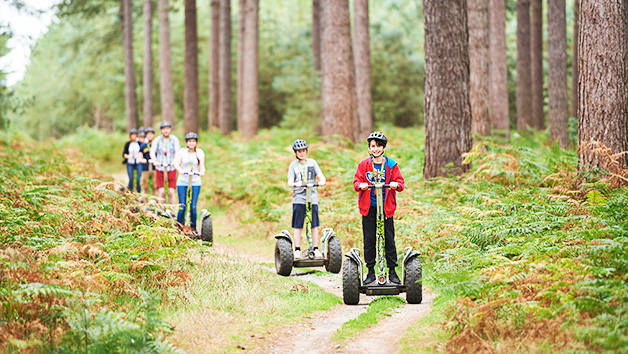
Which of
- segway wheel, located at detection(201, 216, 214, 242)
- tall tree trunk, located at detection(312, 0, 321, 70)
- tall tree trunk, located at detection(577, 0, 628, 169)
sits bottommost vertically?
segway wheel, located at detection(201, 216, 214, 242)

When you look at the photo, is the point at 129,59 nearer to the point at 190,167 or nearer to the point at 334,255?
the point at 190,167

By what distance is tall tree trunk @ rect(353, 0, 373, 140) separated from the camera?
22.6m

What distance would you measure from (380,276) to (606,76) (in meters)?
4.80

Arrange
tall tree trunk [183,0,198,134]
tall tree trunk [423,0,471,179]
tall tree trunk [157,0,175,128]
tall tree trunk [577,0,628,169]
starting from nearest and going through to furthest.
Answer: tall tree trunk [577,0,628,169]
tall tree trunk [423,0,471,179]
tall tree trunk [183,0,198,134]
tall tree trunk [157,0,175,128]

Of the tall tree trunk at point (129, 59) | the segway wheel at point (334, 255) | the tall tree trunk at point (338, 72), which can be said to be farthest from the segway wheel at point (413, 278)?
the tall tree trunk at point (129, 59)

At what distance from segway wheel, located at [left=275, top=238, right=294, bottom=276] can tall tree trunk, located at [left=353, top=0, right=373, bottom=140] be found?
1355cm

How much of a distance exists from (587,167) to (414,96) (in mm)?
29855

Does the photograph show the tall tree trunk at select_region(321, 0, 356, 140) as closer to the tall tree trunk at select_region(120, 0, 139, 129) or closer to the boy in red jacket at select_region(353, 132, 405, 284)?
the boy in red jacket at select_region(353, 132, 405, 284)

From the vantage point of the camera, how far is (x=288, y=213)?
44.9 feet

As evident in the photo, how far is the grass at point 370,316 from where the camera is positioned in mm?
6696

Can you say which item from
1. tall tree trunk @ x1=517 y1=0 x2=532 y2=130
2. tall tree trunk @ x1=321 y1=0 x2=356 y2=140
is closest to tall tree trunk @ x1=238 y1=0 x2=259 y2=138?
tall tree trunk @ x1=321 y1=0 x2=356 y2=140

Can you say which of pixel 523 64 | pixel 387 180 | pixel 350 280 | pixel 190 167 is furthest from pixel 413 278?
pixel 523 64

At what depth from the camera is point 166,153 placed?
45.0ft

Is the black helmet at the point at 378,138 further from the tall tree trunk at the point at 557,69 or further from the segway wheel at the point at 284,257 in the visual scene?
the tall tree trunk at the point at 557,69
